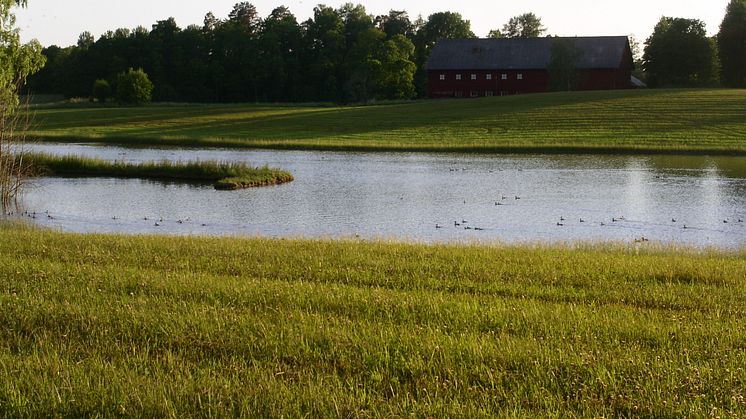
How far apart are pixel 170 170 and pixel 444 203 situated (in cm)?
1770

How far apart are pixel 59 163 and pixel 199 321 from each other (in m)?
39.3

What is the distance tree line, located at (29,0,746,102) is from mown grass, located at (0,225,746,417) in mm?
94314

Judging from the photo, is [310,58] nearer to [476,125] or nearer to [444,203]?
[476,125]

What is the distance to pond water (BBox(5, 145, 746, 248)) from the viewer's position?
→ 23.5 meters

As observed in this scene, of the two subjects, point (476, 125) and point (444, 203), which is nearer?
point (444, 203)

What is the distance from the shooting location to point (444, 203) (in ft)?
99.6

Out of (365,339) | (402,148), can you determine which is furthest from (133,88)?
(365,339)

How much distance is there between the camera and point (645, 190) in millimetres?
34219

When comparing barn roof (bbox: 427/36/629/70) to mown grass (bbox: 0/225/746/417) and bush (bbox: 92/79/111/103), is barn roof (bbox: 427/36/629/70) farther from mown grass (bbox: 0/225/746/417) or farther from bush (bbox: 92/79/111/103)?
mown grass (bbox: 0/225/746/417)

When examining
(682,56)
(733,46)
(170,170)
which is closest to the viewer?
(170,170)

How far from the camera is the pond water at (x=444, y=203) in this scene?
925 inches

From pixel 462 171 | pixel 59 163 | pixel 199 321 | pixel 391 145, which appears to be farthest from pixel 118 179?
pixel 199 321

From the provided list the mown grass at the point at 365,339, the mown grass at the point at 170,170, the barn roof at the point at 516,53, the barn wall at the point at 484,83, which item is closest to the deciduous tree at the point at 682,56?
the barn roof at the point at 516,53

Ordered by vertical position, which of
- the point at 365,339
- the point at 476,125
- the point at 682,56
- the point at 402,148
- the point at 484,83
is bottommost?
the point at 402,148
